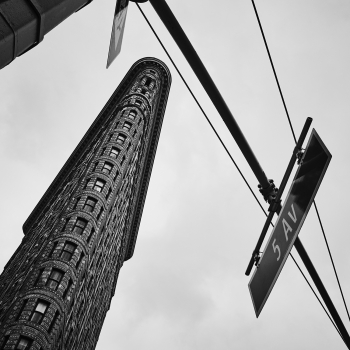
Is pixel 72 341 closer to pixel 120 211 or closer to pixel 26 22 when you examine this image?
pixel 120 211

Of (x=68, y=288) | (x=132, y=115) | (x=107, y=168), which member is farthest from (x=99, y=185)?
(x=132, y=115)

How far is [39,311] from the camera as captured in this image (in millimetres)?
24672

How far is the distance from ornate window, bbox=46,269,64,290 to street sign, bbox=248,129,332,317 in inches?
983

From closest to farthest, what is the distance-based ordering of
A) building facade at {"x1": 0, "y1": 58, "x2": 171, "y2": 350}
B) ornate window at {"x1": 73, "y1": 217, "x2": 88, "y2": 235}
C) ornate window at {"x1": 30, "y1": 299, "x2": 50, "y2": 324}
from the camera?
1. ornate window at {"x1": 30, "y1": 299, "x2": 50, "y2": 324}
2. building facade at {"x1": 0, "y1": 58, "x2": 171, "y2": 350}
3. ornate window at {"x1": 73, "y1": 217, "x2": 88, "y2": 235}

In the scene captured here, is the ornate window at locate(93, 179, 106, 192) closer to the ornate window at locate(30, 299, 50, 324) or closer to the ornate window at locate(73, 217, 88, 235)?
the ornate window at locate(73, 217, 88, 235)

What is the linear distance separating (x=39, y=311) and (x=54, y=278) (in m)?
2.99

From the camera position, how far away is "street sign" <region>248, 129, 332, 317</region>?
4.41 metres

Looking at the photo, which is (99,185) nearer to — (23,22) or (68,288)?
(68,288)

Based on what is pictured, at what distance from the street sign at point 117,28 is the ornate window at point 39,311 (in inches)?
950

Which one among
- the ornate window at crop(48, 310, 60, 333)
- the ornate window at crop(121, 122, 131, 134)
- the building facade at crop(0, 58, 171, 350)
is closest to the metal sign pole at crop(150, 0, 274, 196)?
the building facade at crop(0, 58, 171, 350)

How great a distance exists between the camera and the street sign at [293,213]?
4.41m

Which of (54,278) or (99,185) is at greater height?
(99,185)

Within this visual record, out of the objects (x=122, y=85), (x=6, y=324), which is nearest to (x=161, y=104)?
(x=122, y=85)

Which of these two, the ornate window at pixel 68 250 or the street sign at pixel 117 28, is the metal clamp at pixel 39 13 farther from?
the ornate window at pixel 68 250
